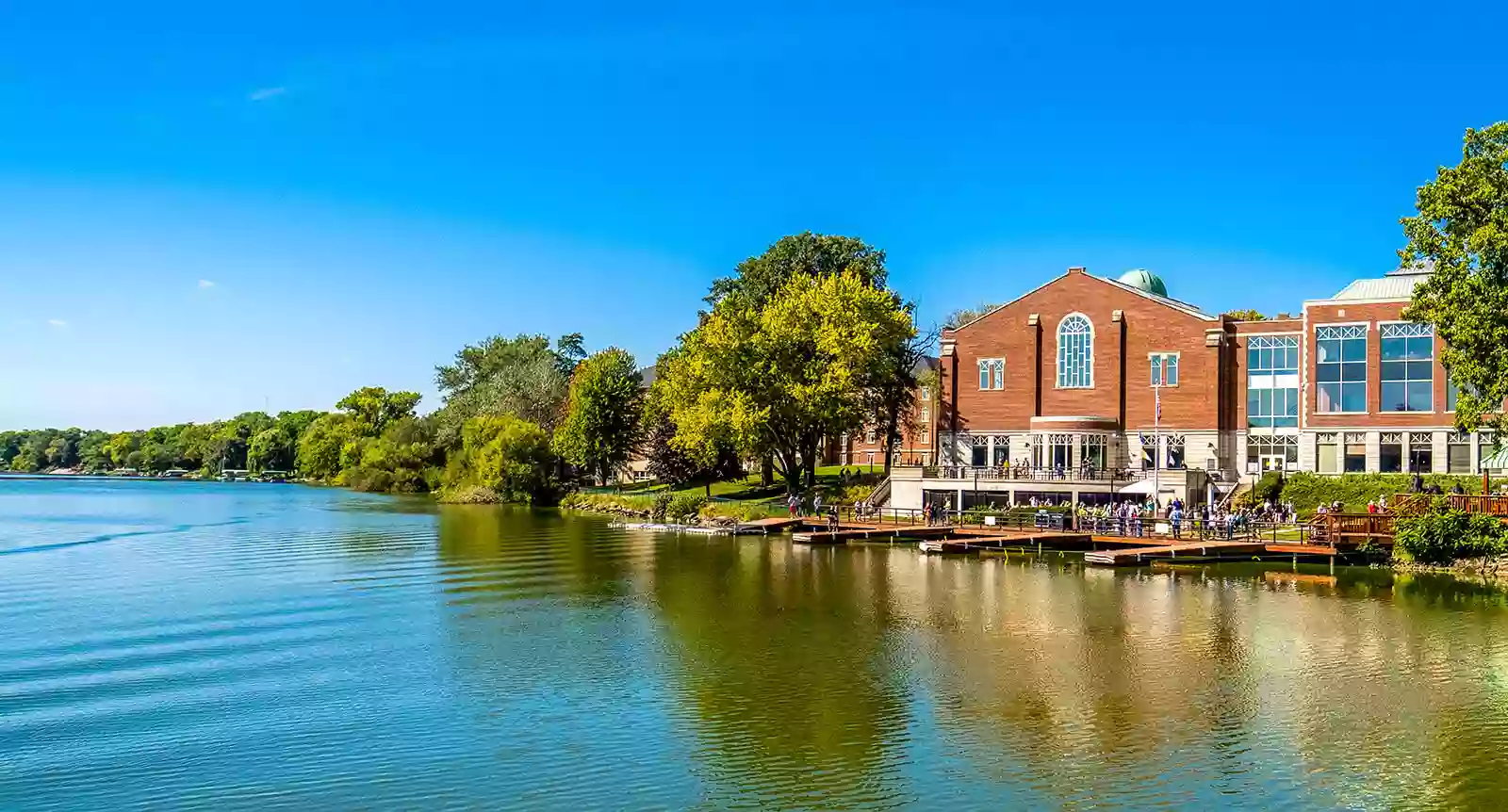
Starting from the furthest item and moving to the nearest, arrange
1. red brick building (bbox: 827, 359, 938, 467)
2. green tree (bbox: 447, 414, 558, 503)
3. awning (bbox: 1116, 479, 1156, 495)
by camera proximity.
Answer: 1. green tree (bbox: 447, 414, 558, 503)
2. red brick building (bbox: 827, 359, 938, 467)
3. awning (bbox: 1116, 479, 1156, 495)

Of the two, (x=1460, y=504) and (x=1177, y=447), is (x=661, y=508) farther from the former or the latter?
(x=1460, y=504)

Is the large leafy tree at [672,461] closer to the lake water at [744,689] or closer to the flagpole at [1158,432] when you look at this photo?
the flagpole at [1158,432]

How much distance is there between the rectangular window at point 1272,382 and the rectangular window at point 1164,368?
375 centimetres

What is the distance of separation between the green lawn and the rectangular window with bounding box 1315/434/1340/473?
24.1 m

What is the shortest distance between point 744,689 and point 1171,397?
47.6m

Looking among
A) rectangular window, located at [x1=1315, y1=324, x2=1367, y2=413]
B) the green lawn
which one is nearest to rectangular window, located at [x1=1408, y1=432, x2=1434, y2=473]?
rectangular window, located at [x1=1315, y1=324, x2=1367, y2=413]

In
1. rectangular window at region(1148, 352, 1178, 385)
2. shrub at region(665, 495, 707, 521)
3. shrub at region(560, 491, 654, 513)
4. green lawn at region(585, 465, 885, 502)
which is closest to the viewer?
rectangular window at region(1148, 352, 1178, 385)

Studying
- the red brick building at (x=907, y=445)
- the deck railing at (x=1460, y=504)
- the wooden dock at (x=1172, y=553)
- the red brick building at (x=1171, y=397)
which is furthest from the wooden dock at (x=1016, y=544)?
the red brick building at (x=907, y=445)

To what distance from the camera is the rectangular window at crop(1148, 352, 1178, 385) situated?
64.3 m

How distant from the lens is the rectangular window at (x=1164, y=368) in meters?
64.3

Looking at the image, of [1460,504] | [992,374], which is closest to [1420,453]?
[1460,504]

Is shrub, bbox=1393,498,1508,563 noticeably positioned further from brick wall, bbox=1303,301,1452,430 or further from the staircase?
brick wall, bbox=1303,301,1452,430

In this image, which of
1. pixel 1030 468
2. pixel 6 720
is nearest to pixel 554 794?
pixel 6 720

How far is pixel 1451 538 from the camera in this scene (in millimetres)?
42125
